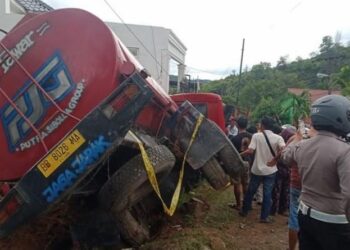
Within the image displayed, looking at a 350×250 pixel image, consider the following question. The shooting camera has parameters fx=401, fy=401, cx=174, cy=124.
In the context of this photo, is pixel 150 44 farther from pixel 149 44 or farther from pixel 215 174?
pixel 215 174

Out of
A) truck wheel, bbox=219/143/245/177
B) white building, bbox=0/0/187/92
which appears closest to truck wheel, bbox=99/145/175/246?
truck wheel, bbox=219/143/245/177

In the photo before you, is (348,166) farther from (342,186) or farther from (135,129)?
(135,129)

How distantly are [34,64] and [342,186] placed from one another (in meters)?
2.55

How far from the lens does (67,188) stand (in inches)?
116

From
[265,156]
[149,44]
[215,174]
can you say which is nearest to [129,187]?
[215,174]

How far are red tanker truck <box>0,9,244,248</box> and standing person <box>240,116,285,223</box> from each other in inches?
108

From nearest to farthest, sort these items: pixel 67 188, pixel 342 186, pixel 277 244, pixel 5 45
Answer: pixel 342 186
pixel 67 188
pixel 5 45
pixel 277 244

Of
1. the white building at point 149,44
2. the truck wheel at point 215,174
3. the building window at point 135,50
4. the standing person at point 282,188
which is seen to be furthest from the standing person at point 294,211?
the building window at point 135,50

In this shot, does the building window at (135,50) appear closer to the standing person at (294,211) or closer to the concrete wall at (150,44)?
the concrete wall at (150,44)

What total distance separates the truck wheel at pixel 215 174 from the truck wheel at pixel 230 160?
3.0 inches

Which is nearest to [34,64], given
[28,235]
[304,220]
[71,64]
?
[71,64]

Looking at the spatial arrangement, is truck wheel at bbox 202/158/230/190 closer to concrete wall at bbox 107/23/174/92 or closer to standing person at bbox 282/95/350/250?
standing person at bbox 282/95/350/250

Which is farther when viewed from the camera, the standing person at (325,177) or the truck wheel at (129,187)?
the truck wheel at (129,187)

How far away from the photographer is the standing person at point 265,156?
5969 millimetres
